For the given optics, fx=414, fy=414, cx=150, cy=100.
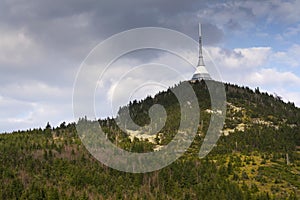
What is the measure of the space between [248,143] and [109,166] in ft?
198

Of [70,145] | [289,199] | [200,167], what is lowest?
[289,199]

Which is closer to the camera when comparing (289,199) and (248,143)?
(289,199)

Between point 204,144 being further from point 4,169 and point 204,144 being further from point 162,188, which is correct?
point 4,169

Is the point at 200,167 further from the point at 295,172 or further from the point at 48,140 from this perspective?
the point at 48,140

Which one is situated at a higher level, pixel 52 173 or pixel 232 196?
pixel 52 173

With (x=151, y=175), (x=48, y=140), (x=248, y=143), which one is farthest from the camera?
(x=48, y=140)

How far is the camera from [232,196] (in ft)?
367

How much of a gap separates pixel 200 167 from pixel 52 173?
53998 mm

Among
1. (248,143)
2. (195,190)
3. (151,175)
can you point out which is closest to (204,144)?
(248,143)

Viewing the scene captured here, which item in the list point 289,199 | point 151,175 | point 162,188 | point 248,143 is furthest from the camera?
point 248,143

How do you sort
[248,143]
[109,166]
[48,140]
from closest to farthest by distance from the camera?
[109,166]
[248,143]
[48,140]

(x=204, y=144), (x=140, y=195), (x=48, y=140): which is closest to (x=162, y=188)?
(x=140, y=195)

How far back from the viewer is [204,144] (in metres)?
187

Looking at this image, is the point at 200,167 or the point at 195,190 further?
the point at 200,167
